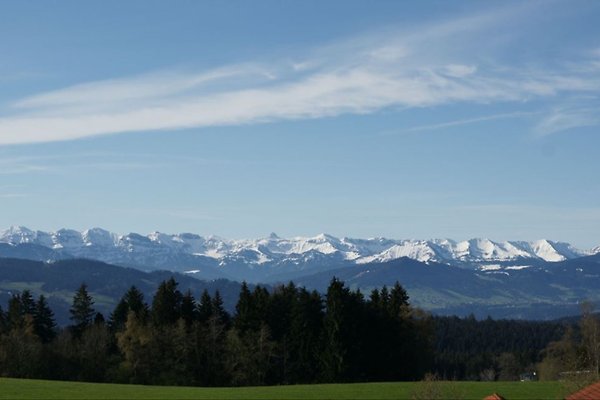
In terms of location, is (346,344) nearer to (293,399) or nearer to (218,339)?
(218,339)

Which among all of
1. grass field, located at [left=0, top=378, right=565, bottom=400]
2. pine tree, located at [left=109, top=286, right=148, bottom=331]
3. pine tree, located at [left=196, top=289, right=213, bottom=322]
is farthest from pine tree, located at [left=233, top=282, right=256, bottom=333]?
grass field, located at [left=0, top=378, right=565, bottom=400]

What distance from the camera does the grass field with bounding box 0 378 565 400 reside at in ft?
232

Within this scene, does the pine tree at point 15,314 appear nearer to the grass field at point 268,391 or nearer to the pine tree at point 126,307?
the pine tree at point 126,307

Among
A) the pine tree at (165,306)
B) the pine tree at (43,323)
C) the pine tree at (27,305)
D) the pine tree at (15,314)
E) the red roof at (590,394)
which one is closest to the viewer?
the red roof at (590,394)

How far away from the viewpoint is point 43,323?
11762cm

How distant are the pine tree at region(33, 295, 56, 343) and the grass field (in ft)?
108

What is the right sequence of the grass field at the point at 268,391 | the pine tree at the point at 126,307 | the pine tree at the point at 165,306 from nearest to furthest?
the grass field at the point at 268,391, the pine tree at the point at 165,306, the pine tree at the point at 126,307

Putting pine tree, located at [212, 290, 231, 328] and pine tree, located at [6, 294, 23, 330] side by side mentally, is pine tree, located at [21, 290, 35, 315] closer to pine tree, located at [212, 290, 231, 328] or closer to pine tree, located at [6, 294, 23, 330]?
pine tree, located at [6, 294, 23, 330]

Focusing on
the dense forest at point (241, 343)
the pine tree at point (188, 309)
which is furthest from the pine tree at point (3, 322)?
the pine tree at point (188, 309)

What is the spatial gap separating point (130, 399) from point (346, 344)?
132 ft

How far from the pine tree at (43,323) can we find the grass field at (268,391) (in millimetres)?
33018

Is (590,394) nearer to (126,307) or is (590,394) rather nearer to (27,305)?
(126,307)

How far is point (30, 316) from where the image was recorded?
372 feet

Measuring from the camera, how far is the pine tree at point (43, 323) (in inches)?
4569
